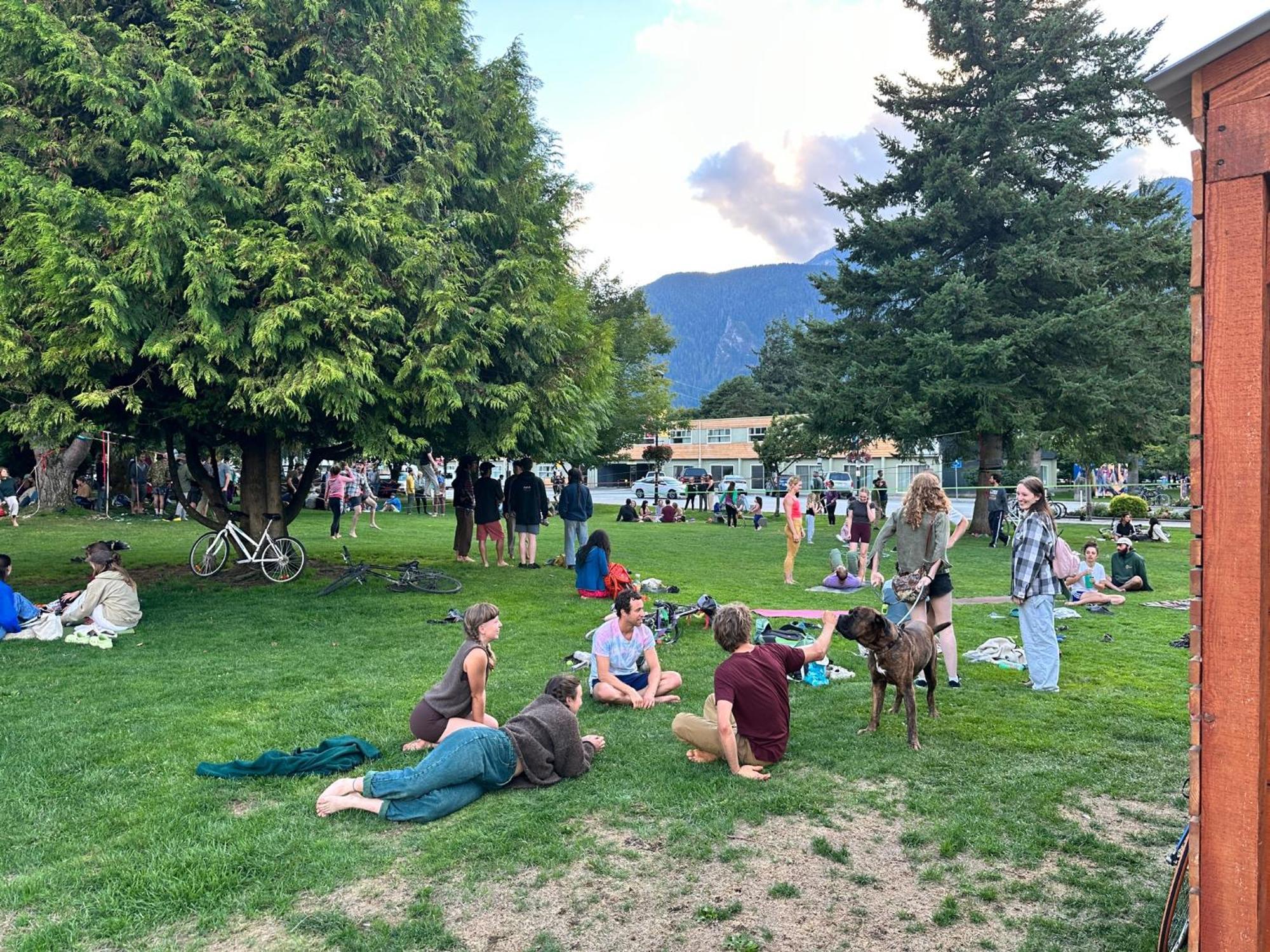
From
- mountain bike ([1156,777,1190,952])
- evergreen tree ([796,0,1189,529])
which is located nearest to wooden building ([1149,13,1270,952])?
mountain bike ([1156,777,1190,952])

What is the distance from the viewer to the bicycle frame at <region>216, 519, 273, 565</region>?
13695mm

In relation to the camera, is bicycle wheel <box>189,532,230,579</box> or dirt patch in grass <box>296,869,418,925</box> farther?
bicycle wheel <box>189,532,230,579</box>

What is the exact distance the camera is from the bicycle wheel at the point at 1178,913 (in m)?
3.06

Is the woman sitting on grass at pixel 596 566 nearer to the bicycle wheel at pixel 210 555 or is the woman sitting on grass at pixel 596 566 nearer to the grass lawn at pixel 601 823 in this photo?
the grass lawn at pixel 601 823

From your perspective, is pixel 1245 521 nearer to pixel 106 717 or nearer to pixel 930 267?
pixel 106 717

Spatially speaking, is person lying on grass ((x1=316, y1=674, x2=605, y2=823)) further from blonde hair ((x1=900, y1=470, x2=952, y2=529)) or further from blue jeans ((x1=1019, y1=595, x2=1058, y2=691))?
blue jeans ((x1=1019, y1=595, x2=1058, y2=691))

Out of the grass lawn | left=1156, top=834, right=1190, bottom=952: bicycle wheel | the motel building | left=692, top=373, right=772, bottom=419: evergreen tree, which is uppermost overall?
left=692, top=373, right=772, bottom=419: evergreen tree

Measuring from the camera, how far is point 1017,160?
23.5 m

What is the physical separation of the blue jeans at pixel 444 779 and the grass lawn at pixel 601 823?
0.38 ft

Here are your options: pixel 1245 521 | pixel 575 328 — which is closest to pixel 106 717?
pixel 1245 521

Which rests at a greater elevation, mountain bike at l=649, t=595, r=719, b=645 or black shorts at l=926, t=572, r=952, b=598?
black shorts at l=926, t=572, r=952, b=598

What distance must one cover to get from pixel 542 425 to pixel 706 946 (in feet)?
33.3

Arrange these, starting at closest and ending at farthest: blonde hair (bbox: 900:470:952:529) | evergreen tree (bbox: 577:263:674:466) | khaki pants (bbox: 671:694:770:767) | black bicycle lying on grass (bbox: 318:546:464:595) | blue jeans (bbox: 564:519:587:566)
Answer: khaki pants (bbox: 671:694:770:767) → blonde hair (bbox: 900:470:952:529) → black bicycle lying on grass (bbox: 318:546:464:595) → blue jeans (bbox: 564:519:587:566) → evergreen tree (bbox: 577:263:674:466)

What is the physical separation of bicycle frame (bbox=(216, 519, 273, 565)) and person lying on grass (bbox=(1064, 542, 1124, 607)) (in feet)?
39.0
